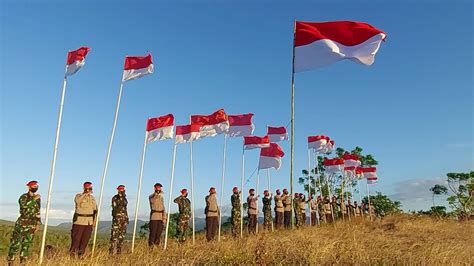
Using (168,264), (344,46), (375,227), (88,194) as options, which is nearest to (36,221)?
(88,194)

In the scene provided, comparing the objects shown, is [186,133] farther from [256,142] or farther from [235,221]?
[256,142]

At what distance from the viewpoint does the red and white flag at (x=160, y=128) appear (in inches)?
595

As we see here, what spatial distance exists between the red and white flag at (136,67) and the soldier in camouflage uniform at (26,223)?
15.1ft

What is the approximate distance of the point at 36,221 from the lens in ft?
36.0

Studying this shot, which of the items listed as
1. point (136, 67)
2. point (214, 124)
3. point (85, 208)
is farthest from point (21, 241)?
point (214, 124)

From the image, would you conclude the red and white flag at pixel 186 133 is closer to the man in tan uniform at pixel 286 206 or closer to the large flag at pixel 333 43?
the large flag at pixel 333 43

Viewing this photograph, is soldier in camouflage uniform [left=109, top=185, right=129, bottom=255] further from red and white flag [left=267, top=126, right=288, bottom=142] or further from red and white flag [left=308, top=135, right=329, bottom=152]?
red and white flag [left=308, top=135, right=329, bottom=152]

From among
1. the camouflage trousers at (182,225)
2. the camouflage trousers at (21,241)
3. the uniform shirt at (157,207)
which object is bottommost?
the camouflage trousers at (21,241)

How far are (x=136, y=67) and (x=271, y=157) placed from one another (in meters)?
11.3

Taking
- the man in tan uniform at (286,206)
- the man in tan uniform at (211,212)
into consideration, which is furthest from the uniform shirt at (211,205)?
the man in tan uniform at (286,206)

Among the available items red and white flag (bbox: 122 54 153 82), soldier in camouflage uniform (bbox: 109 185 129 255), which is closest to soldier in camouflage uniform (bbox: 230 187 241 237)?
soldier in camouflage uniform (bbox: 109 185 129 255)

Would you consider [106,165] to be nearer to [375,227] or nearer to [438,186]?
[375,227]

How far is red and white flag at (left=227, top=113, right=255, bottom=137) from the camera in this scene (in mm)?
21000

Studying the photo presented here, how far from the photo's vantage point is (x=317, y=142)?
26750 millimetres
